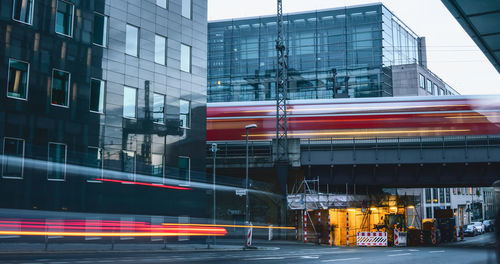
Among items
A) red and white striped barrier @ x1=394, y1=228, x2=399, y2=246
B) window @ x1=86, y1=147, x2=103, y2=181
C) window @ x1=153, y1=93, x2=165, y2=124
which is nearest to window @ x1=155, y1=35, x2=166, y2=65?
window @ x1=153, y1=93, x2=165, y2=124

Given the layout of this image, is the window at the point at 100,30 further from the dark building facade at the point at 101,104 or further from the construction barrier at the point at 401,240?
the construction barrier at the point at 401,240

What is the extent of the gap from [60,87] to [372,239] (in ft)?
72.1

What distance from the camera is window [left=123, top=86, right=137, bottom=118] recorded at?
32.6 m

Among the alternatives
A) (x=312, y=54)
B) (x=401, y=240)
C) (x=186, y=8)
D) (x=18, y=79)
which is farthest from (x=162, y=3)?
(x=312, y=54)

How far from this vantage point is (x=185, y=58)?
37.8 meters

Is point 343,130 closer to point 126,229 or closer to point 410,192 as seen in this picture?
point 126,229

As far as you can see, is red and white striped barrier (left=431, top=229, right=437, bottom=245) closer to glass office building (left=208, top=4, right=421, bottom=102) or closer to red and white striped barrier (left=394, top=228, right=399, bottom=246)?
red and white striped barrier (left=394, top=228, right=399, bottom=246)

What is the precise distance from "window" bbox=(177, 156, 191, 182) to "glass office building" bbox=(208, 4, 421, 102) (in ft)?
133

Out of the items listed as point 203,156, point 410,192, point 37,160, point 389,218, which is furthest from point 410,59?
point 37,160

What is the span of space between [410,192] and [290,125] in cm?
3405

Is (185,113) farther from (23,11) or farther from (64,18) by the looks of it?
(23,11)

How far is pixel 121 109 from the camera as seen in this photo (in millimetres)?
32125

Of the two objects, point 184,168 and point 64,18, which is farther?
point 184,168

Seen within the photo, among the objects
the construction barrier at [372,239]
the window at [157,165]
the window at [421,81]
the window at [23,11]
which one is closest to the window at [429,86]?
the window at [421,81]
